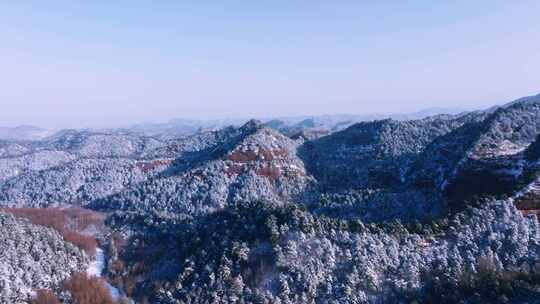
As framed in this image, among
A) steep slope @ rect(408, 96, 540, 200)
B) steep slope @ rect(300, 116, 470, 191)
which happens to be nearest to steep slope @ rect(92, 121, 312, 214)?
steep slope @ rect(300, 116, 470, 191)

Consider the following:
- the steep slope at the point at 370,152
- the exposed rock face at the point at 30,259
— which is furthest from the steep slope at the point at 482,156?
the exposed rock face at the point at 30,259

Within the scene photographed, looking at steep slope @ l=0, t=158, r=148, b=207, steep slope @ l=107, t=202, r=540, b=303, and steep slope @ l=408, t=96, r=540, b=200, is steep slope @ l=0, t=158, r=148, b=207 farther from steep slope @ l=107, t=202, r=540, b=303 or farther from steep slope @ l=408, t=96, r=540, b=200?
steep slope @ l=408, t=96, r=540, b=200

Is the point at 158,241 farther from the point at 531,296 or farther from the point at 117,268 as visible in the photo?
the point at 531,296

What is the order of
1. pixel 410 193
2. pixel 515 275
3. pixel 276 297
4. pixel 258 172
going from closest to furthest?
pixel 515 275 < pixel 276 297 < pixel 410 193 < pixel 258 172

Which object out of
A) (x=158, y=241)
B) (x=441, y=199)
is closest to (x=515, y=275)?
(x=441, y=199)

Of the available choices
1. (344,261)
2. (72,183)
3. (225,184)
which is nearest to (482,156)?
(344,261)

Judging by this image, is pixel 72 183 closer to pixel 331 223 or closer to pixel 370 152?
pixel 370 152

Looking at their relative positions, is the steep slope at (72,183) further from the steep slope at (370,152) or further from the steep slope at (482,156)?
the steep slope at (482,156)
